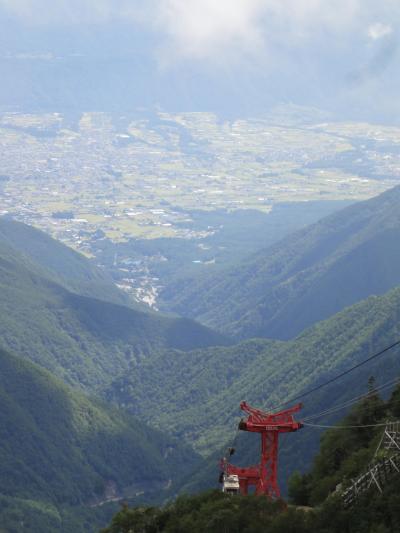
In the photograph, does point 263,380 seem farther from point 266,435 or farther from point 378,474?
point 378,474

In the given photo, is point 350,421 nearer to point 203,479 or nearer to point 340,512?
point 340,512

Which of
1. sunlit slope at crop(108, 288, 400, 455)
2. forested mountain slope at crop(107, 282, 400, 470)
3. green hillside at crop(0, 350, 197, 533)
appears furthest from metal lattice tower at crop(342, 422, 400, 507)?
sunlit slope at crop(108, 288, 400, 455)

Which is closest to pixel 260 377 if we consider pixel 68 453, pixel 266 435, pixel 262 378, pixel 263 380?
pixel 262 378

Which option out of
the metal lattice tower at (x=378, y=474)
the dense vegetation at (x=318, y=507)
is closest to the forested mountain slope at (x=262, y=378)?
the dense vegetation at (x=318, y=507)

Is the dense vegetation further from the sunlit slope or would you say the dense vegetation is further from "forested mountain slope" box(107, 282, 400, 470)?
the sunlit slope

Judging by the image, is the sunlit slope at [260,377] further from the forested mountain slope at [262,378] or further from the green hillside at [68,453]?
the green hillside at [68,453]

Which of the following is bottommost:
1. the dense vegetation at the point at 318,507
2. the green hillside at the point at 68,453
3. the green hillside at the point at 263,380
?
the dense vegetation at the point at 318,507

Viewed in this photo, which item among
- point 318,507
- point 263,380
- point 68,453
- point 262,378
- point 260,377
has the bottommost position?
point 318,507
